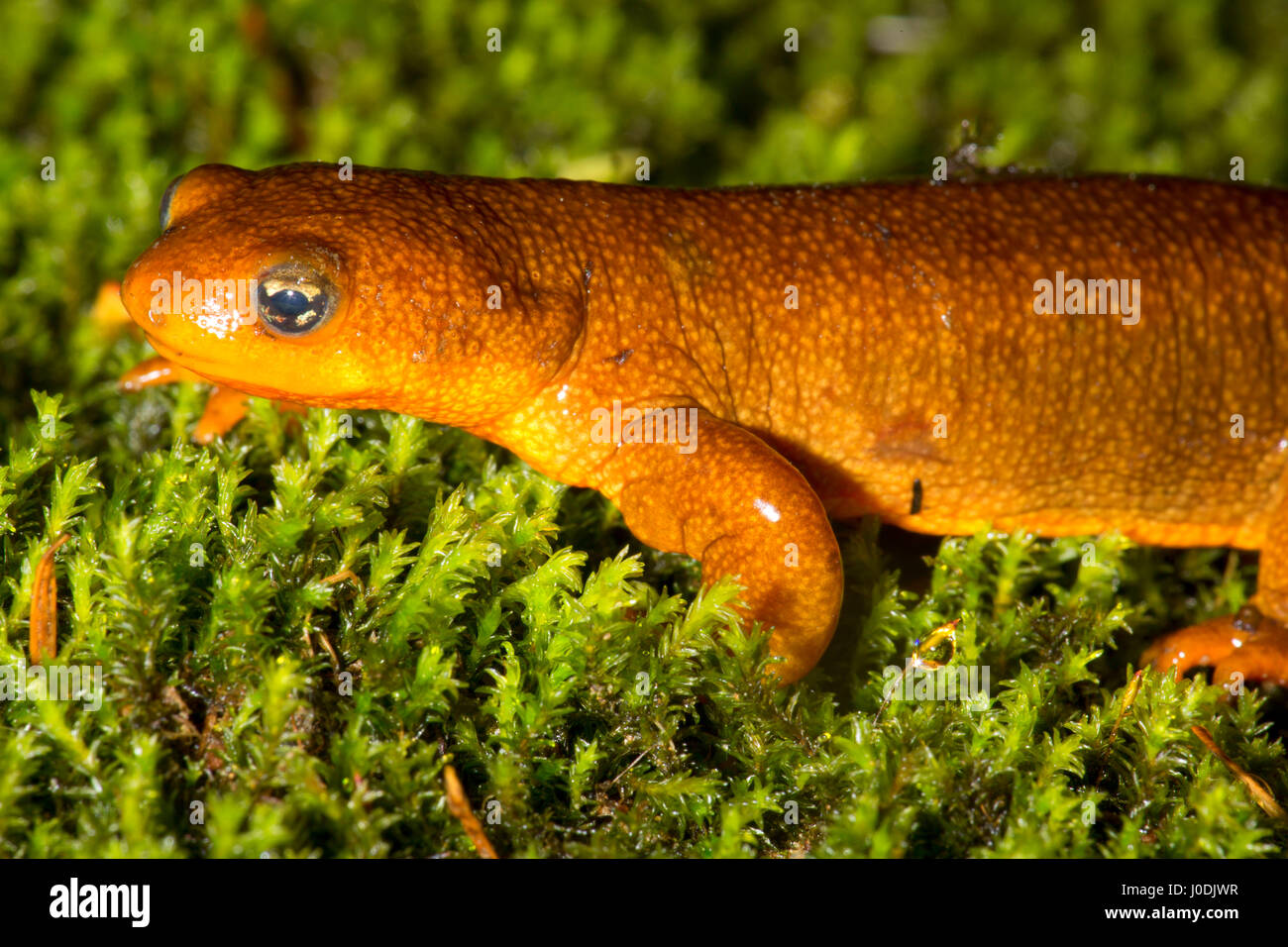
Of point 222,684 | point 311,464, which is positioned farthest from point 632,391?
point 222,684

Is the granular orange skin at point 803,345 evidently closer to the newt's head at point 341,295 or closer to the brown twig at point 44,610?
the newt's head at point 341,295

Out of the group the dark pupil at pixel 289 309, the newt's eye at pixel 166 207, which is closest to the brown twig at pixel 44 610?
the dark pupil at pixel 289 309

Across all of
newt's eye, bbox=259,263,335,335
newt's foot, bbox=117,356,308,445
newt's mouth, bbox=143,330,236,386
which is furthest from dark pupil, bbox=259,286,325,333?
newt's foot, bbox=117,356,308,445

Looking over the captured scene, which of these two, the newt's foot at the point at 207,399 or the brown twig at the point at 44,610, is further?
the newt's foot at the point at 207,399

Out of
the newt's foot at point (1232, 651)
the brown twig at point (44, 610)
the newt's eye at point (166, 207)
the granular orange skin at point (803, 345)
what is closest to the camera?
the brown twig at point (44, 610)

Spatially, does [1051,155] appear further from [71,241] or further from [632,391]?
[71,241]

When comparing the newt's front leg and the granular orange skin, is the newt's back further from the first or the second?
the newt's front leg
